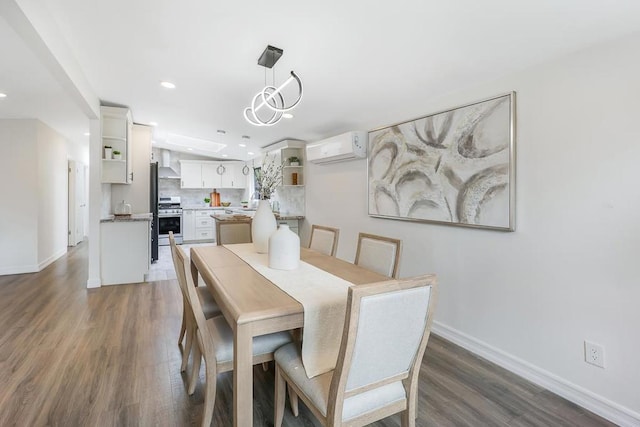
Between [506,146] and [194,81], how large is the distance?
2.84 m

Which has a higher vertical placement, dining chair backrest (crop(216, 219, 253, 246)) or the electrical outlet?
dining chair backrest (crop(216, 219, 253, 246))

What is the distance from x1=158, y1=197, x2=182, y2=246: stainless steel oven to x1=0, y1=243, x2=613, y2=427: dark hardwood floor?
4159 millimetres

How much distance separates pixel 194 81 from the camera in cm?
312

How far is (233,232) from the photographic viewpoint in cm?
342

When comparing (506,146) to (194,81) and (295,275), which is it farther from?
(194,81)

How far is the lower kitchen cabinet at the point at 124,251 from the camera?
13.2 feet

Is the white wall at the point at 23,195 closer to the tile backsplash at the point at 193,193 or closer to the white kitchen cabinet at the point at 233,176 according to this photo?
the tile backsplash at the point at 193,193

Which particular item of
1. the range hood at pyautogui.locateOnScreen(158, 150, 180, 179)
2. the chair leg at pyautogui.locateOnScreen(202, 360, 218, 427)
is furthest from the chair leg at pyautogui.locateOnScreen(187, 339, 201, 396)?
the range hood at pyautogui.locateOnScreen(158, 150, 180, 179)

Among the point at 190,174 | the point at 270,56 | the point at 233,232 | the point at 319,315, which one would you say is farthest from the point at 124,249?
the point at 190,174

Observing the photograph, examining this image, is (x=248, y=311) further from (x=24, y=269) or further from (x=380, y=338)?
(x=24, y=269)

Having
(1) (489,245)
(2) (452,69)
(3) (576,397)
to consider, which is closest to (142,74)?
(2) (452,69)

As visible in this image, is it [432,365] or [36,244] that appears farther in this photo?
[36,244]

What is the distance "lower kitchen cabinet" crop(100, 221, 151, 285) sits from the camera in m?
4.03

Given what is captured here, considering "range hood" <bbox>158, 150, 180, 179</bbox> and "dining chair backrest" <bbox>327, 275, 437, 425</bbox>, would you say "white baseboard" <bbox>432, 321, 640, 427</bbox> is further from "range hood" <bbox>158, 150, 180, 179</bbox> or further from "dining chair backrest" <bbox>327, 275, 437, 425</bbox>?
"range hood" <bbox>158, 150, 180, 179</bbox>
